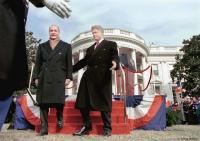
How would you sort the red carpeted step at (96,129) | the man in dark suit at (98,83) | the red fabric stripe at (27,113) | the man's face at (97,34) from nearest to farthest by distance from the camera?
the man in dark suit at (98,83)
the man's face at (97,34)
the red carpeted step at (96,129)
the red fabric stripe at (27,113)

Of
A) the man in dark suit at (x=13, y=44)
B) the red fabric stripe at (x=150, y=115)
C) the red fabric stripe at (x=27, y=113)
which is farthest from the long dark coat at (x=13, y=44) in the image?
the red fabric stripe at (x=150, y=115)

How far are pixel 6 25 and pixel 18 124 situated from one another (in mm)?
7048

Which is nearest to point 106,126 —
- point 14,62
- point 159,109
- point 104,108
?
point 104,108

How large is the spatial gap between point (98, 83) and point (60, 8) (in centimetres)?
414

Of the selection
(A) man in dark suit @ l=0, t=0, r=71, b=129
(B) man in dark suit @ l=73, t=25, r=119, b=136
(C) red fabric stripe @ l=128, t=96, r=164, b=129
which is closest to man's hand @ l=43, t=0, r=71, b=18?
(A) man in dark suit @ l=0, t=0, r=71, b=129

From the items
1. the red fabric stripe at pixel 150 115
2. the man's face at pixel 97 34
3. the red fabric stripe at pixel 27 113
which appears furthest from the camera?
the red fabric stripe at pixel 150 115

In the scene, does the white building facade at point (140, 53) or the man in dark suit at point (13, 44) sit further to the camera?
the white building facade at point (140, 53)

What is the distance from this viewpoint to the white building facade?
195ft

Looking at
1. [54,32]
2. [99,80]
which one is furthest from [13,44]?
[99,80]

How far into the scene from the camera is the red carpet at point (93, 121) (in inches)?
248

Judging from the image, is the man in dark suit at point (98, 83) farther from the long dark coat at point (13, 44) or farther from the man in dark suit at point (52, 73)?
the long dark coat at point (13, 44)

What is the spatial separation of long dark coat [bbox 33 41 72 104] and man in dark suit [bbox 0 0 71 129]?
3627 mm

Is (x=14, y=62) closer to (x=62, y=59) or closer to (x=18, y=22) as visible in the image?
(x=18, y=22)

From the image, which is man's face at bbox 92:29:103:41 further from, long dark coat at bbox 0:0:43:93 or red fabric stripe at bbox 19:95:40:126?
long dark coat at bbox 0:0:43:93
